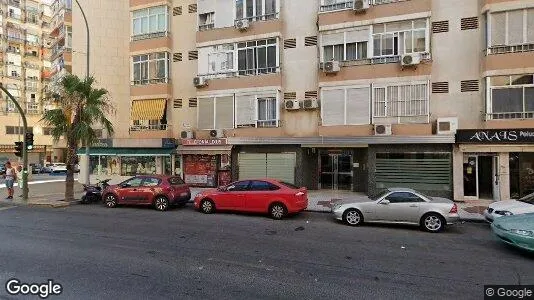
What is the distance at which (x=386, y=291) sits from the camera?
5473 millimetres

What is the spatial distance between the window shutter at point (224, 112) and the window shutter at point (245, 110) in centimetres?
40

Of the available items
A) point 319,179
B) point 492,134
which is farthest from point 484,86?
point 319,179

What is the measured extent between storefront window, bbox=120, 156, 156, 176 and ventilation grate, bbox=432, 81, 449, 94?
55.8 ft

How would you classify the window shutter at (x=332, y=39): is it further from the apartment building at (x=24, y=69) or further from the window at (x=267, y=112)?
the apartment building at (x=24, y=69)

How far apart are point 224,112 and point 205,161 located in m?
3.36

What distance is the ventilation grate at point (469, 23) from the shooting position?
15.4 m

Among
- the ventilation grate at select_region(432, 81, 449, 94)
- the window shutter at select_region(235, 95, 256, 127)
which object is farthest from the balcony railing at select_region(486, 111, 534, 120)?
the window shutter at select_region(235, 95, 256, 127)

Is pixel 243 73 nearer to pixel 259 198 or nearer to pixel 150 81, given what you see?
pixel 150 81

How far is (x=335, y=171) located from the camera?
62.4 feet

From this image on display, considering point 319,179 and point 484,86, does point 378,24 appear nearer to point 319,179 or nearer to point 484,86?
point 484,86

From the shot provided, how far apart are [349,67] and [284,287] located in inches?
547

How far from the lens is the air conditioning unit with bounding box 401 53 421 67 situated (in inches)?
614

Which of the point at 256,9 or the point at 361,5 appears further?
the point at 256,9

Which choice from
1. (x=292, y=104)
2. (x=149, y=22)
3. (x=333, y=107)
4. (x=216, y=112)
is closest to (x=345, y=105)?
(x=333, y=107)
